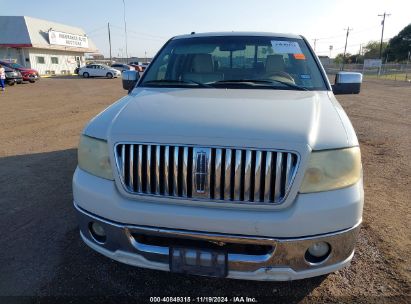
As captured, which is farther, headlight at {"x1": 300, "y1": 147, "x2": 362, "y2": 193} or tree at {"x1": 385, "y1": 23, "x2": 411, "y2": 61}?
tree at {"x1": 385, "y1": 23, "x2": 411, "y2": 61}

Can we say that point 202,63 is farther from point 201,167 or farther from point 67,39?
point 67,39

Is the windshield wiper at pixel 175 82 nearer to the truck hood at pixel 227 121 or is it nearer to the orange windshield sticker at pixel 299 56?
the truck hood at pixel 227 121

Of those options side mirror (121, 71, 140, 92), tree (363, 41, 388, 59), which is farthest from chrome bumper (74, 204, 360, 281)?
tree (363, 41, 388, 59)

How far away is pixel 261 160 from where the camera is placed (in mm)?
2051

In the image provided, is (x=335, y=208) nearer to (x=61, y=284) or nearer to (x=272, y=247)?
(x=272, y=247)

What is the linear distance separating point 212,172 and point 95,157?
851mm

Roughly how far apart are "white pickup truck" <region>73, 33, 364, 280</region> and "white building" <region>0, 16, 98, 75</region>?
39.8 metres

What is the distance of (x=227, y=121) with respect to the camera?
2273mm

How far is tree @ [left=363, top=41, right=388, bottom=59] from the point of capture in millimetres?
85912

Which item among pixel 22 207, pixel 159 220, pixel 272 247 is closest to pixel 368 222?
pixel 272 247

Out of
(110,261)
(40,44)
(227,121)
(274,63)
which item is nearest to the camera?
(227,121)

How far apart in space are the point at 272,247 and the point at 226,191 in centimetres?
44

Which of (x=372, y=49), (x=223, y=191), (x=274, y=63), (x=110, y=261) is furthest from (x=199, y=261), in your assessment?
(x=372, y=49)

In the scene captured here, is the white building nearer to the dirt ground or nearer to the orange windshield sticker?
the dirt ground
